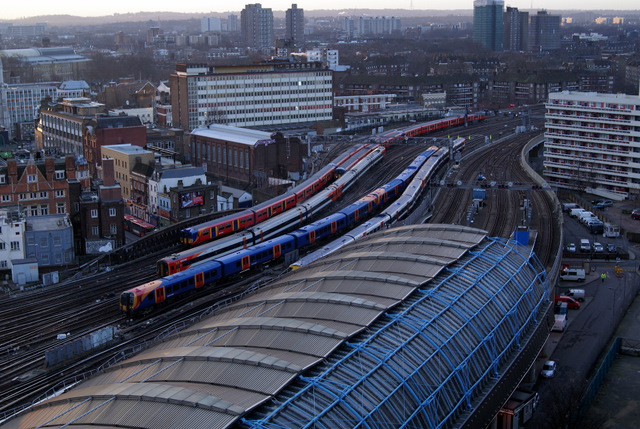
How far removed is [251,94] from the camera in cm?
7944

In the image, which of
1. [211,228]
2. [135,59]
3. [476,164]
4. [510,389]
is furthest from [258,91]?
[135,59]

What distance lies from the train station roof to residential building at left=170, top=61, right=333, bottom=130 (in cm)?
5495

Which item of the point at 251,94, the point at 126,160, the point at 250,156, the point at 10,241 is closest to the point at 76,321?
the point at 10,241

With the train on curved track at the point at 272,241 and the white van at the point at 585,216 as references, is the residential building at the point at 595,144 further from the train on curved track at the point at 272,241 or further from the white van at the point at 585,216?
the train on curved track at the point at 272,241

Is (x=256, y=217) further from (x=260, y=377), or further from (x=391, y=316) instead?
(x=260, y=377)

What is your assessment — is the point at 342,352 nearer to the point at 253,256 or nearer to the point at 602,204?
the point at 253,256

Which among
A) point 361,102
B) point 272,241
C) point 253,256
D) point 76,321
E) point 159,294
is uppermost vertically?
point 361,102

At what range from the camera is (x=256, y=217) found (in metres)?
42.1

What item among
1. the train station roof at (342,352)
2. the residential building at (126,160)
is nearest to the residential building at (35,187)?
the residential building at (126,160)

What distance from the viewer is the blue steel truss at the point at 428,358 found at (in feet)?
50.1

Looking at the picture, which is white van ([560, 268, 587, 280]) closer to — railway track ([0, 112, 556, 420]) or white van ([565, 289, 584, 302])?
white van ([565, 289, 584, 302])

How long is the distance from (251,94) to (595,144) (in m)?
36.0

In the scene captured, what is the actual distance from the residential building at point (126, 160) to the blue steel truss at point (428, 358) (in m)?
31.1

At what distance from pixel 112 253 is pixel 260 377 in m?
23.0
